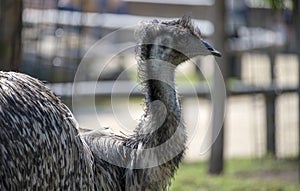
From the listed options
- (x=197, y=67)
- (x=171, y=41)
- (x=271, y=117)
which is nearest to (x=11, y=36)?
(x=171, y=41)

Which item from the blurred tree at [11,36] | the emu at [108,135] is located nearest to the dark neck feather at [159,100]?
the emu at [108,135]

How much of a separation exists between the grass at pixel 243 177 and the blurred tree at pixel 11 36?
72.0 inches

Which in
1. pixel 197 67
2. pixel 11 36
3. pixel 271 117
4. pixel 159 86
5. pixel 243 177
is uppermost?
pixel 11 36

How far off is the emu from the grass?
2395mm

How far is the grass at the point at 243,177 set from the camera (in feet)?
25.0

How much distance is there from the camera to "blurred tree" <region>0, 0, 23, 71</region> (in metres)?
6.85

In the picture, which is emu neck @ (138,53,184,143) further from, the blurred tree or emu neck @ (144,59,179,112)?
the blurred tree

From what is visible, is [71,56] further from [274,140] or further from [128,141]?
[128,141]

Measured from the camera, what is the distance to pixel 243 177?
905cm

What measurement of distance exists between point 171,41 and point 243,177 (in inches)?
162

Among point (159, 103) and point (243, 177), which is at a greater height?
point (159, 103)

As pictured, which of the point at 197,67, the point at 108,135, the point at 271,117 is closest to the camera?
the point at 108,135

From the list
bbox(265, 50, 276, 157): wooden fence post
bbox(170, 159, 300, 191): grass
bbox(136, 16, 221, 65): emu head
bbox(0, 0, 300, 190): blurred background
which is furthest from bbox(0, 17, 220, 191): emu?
bbox(265, 50, 276, 157): wooden fence post

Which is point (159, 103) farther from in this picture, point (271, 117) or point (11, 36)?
point (271, 117)
